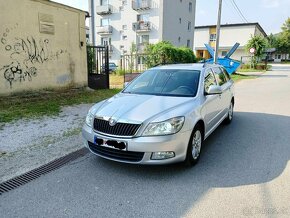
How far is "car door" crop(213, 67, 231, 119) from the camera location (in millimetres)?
5664

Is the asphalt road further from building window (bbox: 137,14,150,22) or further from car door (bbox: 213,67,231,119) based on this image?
building window (bbox: 137,14,150,22)

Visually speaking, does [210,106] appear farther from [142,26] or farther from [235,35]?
[235,35]

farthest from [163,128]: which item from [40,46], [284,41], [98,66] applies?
[284,41]

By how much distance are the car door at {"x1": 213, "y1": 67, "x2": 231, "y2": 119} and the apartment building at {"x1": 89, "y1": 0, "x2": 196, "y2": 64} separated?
28.7 metres

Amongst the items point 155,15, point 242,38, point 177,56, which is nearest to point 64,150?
point 177,56

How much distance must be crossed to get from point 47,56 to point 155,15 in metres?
27.2

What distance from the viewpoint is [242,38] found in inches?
2060

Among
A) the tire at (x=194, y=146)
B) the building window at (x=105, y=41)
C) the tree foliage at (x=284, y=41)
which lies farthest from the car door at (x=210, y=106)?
the tree foliage at (x=284, y=41)

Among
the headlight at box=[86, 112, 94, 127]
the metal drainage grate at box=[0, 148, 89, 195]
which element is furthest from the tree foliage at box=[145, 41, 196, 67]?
the headlight at box=[86, 112, 94, 127]

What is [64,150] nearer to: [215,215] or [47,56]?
[215,215]

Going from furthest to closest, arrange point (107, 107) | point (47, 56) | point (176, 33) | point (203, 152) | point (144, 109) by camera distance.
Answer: point (176, 33)
point (47, 56)
point (203, 152)
point (107, 107)
point (144, 109)

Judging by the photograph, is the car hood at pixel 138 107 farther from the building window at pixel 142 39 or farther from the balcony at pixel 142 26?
the building window at pixel 142 39

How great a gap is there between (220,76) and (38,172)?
4374mm

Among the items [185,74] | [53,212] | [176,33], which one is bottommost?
[53,212]
